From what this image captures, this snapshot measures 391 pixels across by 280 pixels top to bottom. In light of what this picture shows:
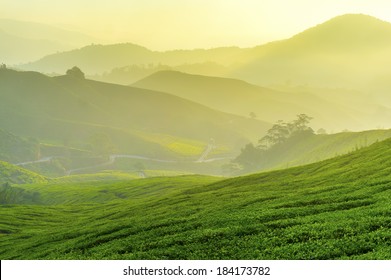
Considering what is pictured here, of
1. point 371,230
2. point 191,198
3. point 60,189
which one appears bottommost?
point 371,230

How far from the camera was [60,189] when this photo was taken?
156 m

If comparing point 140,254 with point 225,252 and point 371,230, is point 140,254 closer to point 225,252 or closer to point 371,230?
point 225,252

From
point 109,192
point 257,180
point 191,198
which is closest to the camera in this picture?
point 191,198

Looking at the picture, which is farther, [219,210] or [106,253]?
[219,210]

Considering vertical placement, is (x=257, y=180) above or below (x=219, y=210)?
above

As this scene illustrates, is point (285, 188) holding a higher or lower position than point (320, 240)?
higher

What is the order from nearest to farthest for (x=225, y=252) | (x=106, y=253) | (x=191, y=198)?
(x=225, y=252) < (x=106, y=253) < (x=191, y=198)

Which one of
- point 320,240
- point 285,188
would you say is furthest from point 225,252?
point 285,188

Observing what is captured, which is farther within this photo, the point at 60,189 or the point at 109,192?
the point at 60,189

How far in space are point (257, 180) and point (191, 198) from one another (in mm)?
18423

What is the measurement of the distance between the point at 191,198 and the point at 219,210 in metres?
21.5

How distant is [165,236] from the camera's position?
41.7 meters
